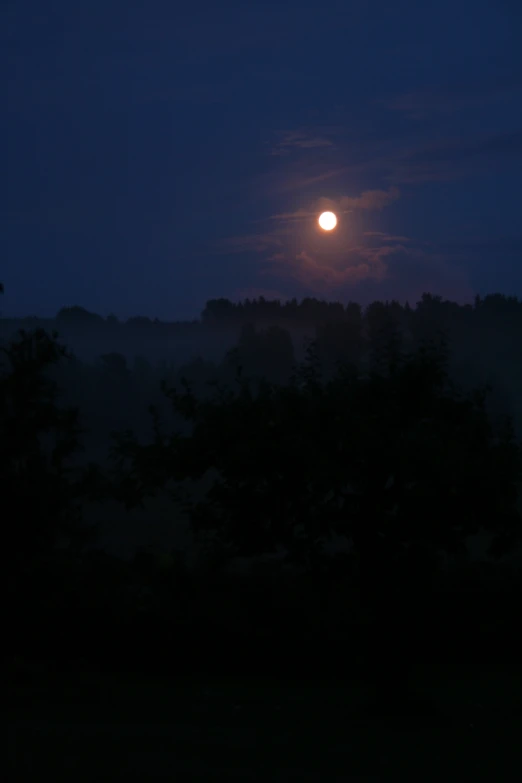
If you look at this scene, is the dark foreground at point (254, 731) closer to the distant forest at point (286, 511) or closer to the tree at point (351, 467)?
the distant forest at point (286, 511)

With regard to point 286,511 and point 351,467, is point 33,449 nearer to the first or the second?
point 286,511

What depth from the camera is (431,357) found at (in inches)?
481

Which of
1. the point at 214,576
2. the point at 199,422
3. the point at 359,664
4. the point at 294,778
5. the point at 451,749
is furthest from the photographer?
the point at 214,576

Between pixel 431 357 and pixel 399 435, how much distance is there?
152cm

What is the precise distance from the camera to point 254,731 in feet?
40.0

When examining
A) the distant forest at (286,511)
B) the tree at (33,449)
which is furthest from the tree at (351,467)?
the tree at (33,449)

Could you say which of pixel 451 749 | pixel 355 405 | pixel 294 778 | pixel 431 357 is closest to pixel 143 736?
pixel 294 778

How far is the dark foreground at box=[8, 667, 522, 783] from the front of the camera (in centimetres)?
955

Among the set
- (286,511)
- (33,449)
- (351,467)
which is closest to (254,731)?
(286,511)

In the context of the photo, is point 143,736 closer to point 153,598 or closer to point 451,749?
point 451,749

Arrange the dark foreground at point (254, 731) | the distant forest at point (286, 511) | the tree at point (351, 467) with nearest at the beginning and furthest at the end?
the dark foreground at point (254, 731) → the tree at point (351, 467) → the distant forest at point (286, 511)

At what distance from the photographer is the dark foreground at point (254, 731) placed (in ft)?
31.3

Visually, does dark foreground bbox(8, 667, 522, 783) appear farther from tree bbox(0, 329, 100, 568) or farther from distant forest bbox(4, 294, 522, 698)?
tree bbox(0, 329, 100, 568)

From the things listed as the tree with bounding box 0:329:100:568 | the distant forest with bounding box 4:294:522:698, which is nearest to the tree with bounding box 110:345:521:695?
the distant forest with bounding box 4:294:522:698
